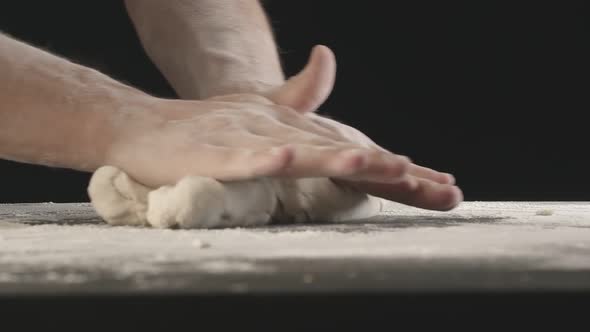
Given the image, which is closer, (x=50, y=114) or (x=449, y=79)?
(x=50, y=114)

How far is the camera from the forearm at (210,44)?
147 centimetres

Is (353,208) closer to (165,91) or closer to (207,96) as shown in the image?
(207,96)

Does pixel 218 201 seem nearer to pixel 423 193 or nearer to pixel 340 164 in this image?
pixel 340 164

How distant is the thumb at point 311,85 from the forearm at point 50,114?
0.24m

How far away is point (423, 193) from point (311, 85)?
0.75 feet

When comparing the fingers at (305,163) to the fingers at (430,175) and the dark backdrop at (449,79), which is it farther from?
the dark backdrop at (449,79)

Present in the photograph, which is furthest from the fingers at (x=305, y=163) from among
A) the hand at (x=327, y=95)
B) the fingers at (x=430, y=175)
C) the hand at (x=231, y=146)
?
the fingers at (x=430, y=175)

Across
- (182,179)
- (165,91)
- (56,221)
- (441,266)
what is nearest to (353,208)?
(182,179)

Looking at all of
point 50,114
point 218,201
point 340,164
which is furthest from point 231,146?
point 50,114

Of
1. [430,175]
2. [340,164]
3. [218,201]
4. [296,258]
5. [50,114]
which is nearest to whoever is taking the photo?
[296,258]

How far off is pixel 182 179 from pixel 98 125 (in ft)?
0.61

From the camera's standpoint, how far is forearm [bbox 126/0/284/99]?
1.47 metres

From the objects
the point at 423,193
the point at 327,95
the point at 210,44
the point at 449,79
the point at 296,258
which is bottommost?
the point at 296,258

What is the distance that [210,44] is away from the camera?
155 centimetres
